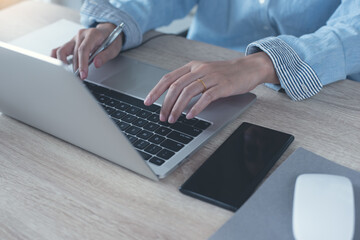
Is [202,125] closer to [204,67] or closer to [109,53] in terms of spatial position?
[204,67]

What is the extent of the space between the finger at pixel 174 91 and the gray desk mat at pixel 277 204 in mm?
207

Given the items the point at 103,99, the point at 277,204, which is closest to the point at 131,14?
the point at 103,99

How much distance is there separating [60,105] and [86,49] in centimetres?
35

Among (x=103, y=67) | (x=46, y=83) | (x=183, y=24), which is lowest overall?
(x=183, y=24)

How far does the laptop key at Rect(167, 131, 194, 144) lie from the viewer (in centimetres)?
69

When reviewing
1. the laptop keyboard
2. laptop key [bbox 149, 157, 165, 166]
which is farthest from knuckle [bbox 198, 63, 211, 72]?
laptop key [bbox 149, 157, 165, 166]

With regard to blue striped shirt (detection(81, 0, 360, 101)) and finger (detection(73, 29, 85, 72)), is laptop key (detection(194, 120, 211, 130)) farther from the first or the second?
finger (detection(73, 29, 85, 72))

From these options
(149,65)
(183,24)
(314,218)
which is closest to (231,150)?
(314,218)

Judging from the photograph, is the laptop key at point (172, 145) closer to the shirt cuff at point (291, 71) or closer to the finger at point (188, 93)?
the finger at point (188, 93)

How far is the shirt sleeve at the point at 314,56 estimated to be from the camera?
826 mm

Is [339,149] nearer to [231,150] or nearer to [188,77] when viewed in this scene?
[231,150]

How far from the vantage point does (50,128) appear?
71cm

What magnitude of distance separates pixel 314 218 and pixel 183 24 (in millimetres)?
2063

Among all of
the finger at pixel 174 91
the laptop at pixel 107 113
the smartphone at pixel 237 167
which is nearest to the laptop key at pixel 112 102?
the laptop at pixel 107 113
